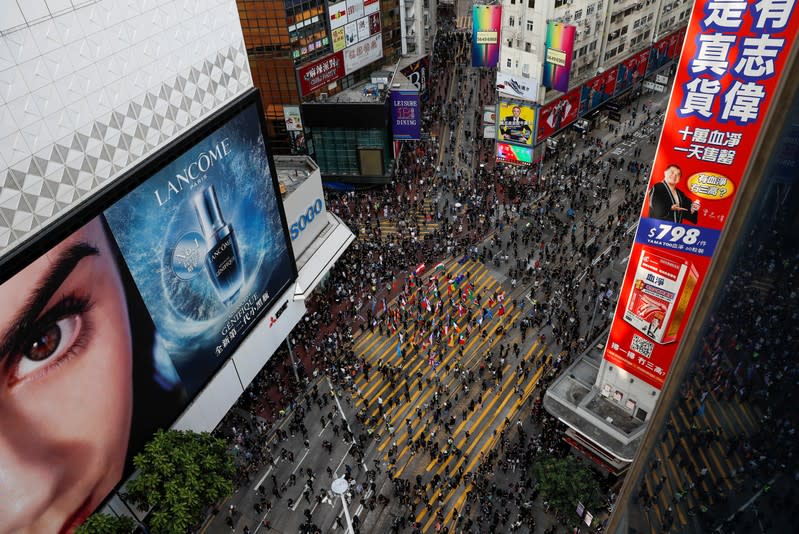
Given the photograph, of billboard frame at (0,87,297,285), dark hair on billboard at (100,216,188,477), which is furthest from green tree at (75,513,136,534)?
billboard frame at (0,87,297,285)

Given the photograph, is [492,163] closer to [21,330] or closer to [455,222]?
[455,222]

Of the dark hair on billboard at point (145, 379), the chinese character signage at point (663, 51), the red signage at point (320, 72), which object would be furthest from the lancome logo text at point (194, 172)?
the chinese character signage at point (663, 51)

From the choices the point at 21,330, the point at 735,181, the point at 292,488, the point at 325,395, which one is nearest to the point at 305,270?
the point at 325,395

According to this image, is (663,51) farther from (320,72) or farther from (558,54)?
(320,72)

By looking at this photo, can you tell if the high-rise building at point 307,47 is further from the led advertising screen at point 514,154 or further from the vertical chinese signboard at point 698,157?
the vertical chinese signboard at point 698,157

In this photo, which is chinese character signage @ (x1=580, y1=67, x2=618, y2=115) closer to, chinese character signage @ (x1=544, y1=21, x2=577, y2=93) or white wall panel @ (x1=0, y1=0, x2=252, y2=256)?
chinese character signage @ (x1=544, y1=21, x2=577, y2=93)

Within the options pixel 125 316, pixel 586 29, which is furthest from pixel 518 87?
pixel 125 316
